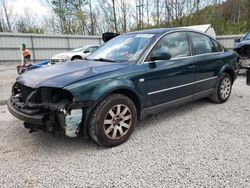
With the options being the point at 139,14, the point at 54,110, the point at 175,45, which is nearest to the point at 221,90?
the point at 175,45

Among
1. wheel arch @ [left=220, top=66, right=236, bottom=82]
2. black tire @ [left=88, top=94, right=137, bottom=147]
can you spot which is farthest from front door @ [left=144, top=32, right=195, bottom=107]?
wheel arch @ [left=220, top=66, right=236, bottom=82]

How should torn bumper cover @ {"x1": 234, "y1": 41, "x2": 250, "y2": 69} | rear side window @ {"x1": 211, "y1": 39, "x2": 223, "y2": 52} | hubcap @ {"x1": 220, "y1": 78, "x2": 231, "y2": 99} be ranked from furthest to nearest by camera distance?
torn bumper cover @ {"x1": 234, "y1": 41, "x2": 250, "y2": 69} < hubcap @ {"x1": 220, "y1": 78, "x2": 231, "y2": 99} < rear side window @ {"x1": 211, "y1": 39, "x2": 223, "y2": 52}

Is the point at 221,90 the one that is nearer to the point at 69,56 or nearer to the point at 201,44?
the point at 201,44

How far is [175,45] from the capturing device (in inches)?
161

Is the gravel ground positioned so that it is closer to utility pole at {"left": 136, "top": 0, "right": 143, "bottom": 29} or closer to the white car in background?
the white car in background

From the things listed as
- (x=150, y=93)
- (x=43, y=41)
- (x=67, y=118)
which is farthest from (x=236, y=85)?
(x=43, y=41)

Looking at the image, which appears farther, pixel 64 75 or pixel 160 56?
pixel 160 56

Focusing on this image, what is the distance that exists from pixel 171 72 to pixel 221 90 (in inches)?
73.8

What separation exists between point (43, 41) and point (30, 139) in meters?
16.9

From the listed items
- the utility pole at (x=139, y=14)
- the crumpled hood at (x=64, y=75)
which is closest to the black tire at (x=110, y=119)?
the crumpled hood at (x=64, y=75)

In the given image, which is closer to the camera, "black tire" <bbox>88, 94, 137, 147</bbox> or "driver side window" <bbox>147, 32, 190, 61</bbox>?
"black tire" <bbox>88, 94, 137, 147</bbox>

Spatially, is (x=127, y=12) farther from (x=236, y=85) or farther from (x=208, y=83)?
(x=208, y=83)

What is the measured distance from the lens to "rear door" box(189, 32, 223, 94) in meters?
4.42

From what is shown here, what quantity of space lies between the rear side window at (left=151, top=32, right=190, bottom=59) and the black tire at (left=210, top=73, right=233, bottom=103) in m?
1.28
